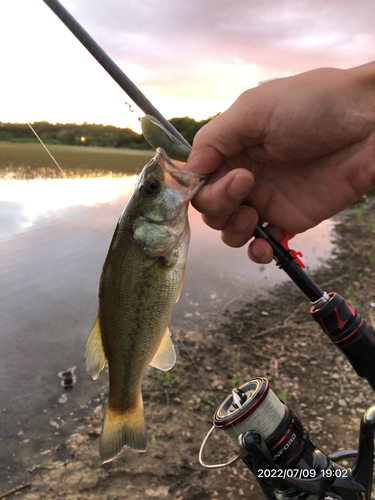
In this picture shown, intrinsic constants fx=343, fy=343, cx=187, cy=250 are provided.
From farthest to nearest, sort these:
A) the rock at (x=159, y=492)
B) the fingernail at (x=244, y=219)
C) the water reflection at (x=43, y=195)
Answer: the water reflection at (x=43, y=195) → the rock at (x=159, y=492) → the fingernail at (x=244, y=219)

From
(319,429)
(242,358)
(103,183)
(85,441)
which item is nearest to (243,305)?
(242,358)

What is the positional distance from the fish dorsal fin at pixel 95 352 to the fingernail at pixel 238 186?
2.93ft

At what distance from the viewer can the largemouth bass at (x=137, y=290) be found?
5.14 feet

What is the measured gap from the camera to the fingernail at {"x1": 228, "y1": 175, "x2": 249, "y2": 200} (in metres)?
1.66

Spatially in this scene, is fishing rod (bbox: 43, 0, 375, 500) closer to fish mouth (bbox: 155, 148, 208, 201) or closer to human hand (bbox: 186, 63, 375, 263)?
human hand (bbox: 186, 63, 375, 263)

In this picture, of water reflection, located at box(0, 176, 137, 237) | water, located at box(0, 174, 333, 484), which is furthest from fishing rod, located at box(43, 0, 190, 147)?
water reflection, located at box(0, 176, 137, 237)

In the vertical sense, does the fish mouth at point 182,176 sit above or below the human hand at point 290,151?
below

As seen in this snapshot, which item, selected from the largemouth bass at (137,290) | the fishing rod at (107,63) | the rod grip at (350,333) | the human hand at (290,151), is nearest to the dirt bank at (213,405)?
the largemouth bass at (137,290)

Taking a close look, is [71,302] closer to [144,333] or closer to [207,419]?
[207,419]

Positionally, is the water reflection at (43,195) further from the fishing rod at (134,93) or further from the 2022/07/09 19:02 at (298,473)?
the 2022/07/09 19:02 at (298,473)

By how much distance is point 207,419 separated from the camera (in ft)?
11.0

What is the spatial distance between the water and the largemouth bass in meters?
1.13

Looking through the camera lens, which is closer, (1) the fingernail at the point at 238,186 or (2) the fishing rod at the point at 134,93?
(1) the fingernail at the point at 238,186

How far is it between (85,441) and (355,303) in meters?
4.38
